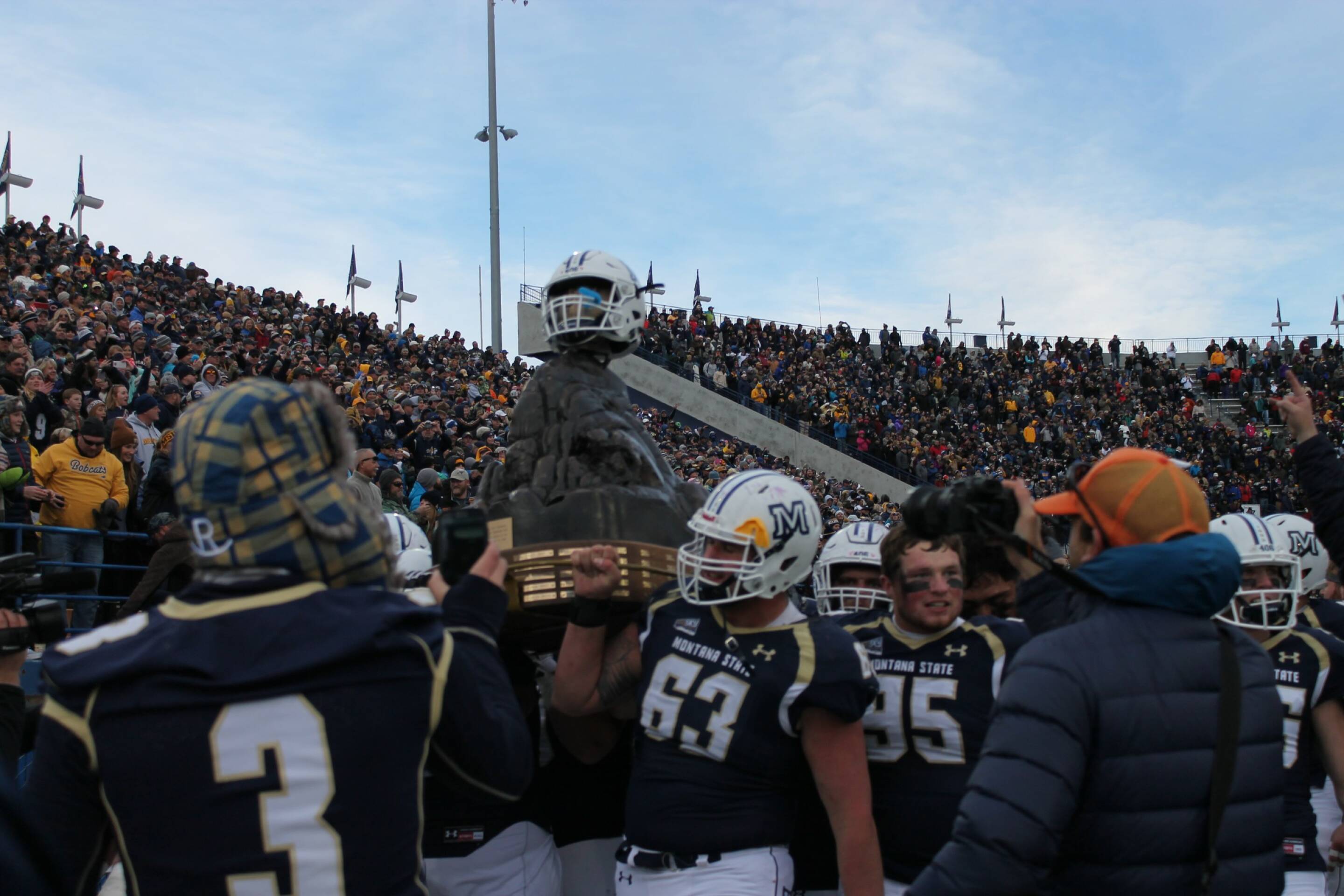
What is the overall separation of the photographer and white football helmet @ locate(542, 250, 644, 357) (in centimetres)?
176

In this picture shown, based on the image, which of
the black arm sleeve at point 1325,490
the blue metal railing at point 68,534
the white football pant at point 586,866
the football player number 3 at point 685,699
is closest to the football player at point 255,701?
the football player number 3 at point 685,699

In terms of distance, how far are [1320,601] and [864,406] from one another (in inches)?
940

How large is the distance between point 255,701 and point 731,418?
2547 centimetres

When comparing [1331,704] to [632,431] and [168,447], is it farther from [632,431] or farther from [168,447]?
[168,447]

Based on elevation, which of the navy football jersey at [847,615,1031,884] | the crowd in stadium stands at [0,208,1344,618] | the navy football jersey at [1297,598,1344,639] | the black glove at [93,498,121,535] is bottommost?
the navy football jersey at [847,615,1031,884]

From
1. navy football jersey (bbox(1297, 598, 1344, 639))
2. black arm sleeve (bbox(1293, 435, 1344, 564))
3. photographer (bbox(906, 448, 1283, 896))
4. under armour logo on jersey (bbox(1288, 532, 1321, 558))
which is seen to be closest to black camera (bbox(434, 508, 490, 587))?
photographer (bbox(906, 448, 1283, 896))

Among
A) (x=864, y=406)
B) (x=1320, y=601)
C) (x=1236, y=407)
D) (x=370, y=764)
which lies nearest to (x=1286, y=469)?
(x=1236, y=407)

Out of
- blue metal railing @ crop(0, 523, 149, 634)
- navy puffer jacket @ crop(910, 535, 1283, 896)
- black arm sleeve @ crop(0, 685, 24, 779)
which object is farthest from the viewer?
blue metal railing @ crop(0, 523, 149, 634)

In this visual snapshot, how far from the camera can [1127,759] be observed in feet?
6.08

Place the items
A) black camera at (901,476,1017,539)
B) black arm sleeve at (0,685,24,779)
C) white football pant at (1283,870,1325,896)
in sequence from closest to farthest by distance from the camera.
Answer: black camera at (901,476,1017,539) < black arm sleeve at (0,685,24,779) < white football pant at (1283,870,1325,896)

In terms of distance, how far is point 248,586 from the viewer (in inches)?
66.9

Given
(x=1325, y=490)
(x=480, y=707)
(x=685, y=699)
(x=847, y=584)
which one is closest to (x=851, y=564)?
(x=847, y=584)

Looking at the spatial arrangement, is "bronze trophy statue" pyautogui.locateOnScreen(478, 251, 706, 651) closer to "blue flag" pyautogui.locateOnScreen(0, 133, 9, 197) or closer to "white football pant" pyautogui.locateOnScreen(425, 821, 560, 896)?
"white football pant" pyautogui.locateOnScreen(425, 821, 560, 896)

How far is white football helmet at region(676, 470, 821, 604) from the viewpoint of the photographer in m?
2.57
